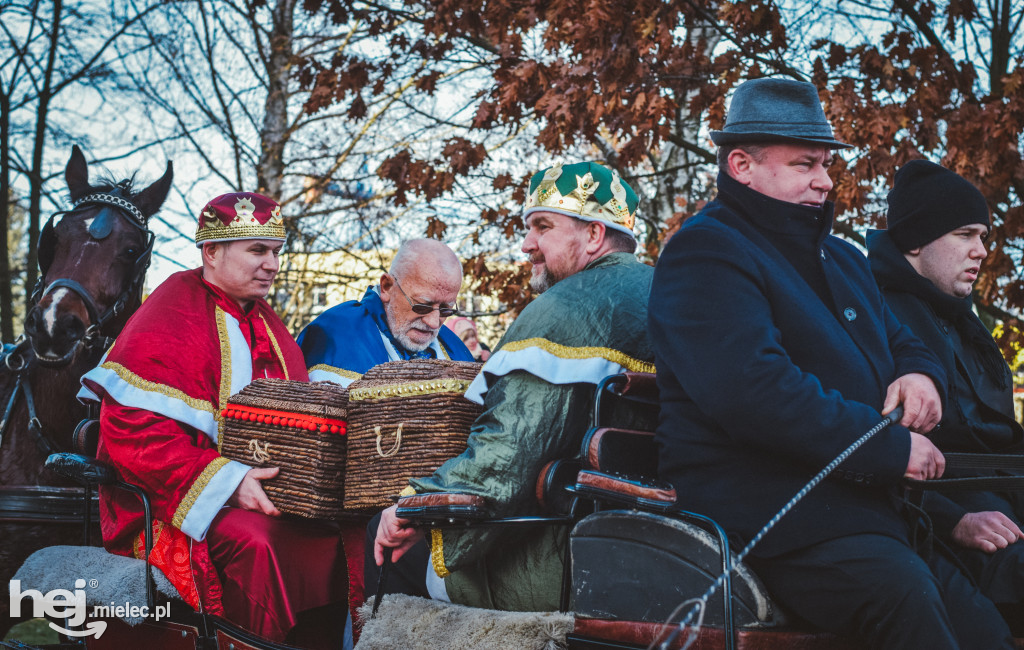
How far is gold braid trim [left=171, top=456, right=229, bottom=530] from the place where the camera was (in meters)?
3.82

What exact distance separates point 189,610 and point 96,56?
1201cm

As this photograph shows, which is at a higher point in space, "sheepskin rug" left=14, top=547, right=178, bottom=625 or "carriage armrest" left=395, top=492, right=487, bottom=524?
"carriage armrest" left=395, top=492, right=487, bottom=524

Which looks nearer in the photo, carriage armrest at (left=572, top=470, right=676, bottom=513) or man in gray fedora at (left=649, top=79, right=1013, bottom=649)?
man in gray fedora at (left=649, top=79, right=1013, bottom=649)

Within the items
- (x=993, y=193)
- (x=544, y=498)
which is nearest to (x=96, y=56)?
(x=993, y=193)

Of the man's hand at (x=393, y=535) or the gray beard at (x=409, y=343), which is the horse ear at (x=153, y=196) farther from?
the man's hand at (x=393, y=535)

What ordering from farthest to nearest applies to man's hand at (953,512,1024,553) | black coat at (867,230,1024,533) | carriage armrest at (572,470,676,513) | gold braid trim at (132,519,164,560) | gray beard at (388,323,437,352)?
1. gray beard at (388,323,437,352)
2. gold braid trim at (132,519,164,560)
3. black coat at (867,230,1024,533)
4. man's hand at (953,512,1024,553)
5. carriage armrest at (572,470,676,513)

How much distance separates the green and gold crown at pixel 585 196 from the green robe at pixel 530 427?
457 millimetres

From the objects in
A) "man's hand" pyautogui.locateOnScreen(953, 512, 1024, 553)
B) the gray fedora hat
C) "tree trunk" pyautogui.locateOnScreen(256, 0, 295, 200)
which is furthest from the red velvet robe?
"tree trunk" pyautogui.locateOnScreen(256, 0, 295, 200)

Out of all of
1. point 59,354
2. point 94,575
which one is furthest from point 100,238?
point 94,575

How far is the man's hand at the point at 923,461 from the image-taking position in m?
2.41

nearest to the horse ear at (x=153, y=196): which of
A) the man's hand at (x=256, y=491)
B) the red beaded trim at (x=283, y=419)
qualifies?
the red beaded trim at (x=283, y=419)

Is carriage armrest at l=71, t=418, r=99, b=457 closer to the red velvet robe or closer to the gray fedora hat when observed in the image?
the red velvet robe

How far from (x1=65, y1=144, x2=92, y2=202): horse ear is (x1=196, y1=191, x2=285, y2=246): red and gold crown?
1.32 meters

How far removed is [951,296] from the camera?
149 inches
